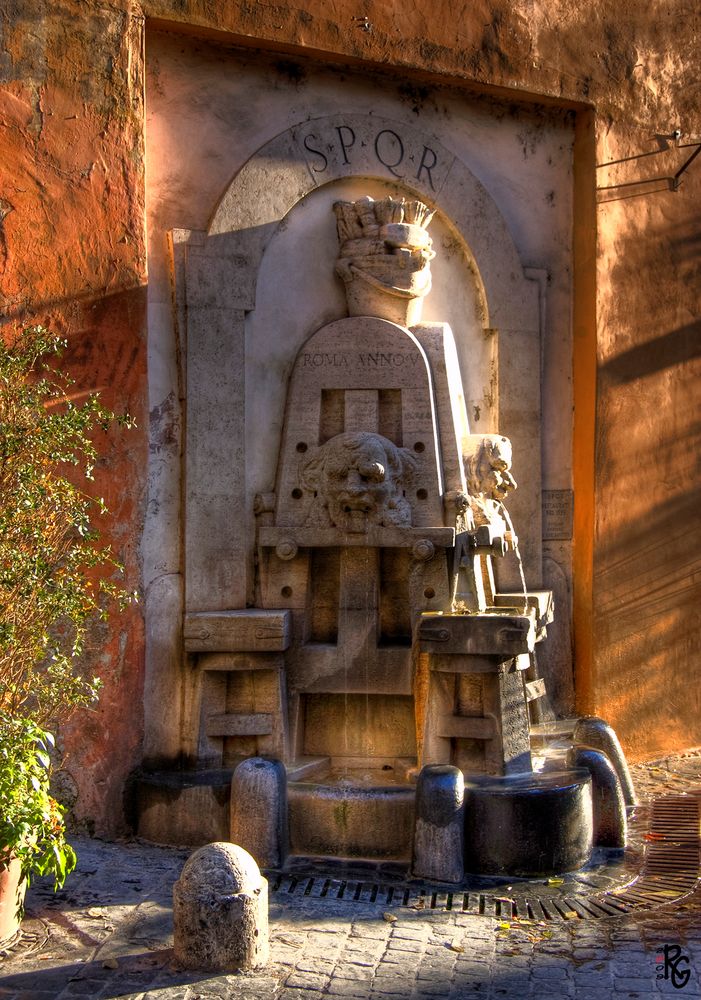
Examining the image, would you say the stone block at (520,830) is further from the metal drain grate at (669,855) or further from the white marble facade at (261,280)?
the white marble facade at (261,280)

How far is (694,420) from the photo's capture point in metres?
9.55

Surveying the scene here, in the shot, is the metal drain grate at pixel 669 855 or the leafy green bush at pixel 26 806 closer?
the leafy green bush at pixel 26 806

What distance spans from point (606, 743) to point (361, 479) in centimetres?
236

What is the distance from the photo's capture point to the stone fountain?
23.2ft

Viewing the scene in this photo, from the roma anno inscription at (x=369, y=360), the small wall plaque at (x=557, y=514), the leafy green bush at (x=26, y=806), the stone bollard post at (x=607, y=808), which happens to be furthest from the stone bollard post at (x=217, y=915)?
Answer: the small wall plaque at (x=557, y=514)

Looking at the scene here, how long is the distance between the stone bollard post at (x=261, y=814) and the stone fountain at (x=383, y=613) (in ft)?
0.10

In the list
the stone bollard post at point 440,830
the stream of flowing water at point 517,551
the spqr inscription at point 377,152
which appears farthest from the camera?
the stream of flowing water at point 517,551

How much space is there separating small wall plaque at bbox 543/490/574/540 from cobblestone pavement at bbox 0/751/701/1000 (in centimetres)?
315

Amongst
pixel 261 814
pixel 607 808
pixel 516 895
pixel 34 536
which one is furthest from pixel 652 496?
pixel 34 536

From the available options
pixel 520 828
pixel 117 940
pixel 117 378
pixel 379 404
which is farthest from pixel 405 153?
pixel 117 940

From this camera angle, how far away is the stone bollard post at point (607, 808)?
7.27 m

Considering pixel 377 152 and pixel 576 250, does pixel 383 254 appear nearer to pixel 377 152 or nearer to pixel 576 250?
pixel 377 152

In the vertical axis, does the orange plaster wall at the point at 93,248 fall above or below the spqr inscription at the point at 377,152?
below

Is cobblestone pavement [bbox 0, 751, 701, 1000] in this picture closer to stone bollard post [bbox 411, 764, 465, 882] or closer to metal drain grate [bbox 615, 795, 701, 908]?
Answer: metal drain grate [bbox 615, 795, 701, 908]
